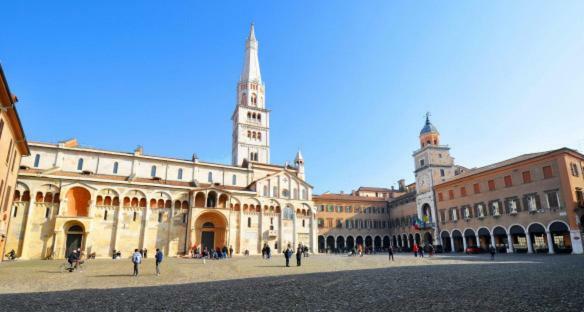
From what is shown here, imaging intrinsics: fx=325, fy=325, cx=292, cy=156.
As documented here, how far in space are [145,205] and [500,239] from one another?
45388 mm

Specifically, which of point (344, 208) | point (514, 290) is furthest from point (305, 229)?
point (514, 290)

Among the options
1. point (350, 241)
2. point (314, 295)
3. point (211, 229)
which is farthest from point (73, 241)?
point (350, 241)

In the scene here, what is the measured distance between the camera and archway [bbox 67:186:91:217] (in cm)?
3716

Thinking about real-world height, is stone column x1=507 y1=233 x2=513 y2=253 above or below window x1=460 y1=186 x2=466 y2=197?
below

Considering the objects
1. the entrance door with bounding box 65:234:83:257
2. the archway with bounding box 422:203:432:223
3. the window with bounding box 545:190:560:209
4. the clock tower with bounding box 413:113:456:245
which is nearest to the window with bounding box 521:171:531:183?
the window with bounding box 545:190:560:209

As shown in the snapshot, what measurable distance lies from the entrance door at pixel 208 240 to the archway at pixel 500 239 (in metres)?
36.3

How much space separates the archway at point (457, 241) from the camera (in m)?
46.8

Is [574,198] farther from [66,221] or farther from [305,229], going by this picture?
[66,221]

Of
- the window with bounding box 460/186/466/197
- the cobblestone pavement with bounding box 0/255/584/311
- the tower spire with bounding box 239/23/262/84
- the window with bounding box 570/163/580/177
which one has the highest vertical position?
the tower spire with bounding box 239/23/262/84

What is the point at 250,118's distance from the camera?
6531cm

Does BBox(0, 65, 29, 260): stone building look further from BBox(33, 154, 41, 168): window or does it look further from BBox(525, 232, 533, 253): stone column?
BBox(525, 232, 533, 253): stone column

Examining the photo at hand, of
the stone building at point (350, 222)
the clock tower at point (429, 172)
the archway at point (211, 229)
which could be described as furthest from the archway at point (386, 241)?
the archway at point (211, 229)

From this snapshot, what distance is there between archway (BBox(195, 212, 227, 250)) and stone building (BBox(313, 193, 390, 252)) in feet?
69.7

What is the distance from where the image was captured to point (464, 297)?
10.2m
